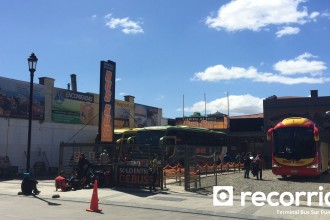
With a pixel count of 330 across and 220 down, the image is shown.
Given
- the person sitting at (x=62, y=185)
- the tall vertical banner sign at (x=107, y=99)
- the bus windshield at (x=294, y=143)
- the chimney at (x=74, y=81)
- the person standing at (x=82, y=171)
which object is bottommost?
the person sitting at (x=62, y=185)

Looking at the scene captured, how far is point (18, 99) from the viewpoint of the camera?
1277 inches

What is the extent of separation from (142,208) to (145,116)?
36.2 metres

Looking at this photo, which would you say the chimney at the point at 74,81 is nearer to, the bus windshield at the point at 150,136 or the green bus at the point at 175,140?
the green bus at the point at 175,140

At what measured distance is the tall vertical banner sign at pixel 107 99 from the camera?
23.9 meters

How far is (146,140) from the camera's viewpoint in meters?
31.4

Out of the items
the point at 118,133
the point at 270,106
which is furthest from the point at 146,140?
the point at 270,106

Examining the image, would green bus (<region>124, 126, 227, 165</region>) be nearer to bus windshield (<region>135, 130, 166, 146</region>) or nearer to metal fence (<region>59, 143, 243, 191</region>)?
bus windshield (<region>135, 130, 166, 146</region>)

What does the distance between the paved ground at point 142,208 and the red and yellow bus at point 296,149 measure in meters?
9.12

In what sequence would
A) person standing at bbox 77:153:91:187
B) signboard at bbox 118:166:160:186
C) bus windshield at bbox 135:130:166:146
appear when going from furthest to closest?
bus windshield at bbox 135:130:166:146 → person standing at bbox 77:153:91:187 → signboard at bbox 118:166:160:186

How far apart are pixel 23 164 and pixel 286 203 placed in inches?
931

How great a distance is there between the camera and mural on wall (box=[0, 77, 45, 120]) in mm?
31266

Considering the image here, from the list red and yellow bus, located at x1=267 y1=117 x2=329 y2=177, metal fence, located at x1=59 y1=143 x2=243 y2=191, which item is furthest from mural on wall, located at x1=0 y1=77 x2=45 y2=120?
red and yellow bus, located at x1=267 y1=117 x2=329 y2=177

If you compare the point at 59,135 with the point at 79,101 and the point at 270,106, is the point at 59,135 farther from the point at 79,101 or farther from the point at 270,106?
the point at 270,106

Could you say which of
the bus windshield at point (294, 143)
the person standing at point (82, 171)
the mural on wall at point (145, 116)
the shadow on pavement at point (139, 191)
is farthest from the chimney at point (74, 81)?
the shadow on pavement at point (139, 191)
